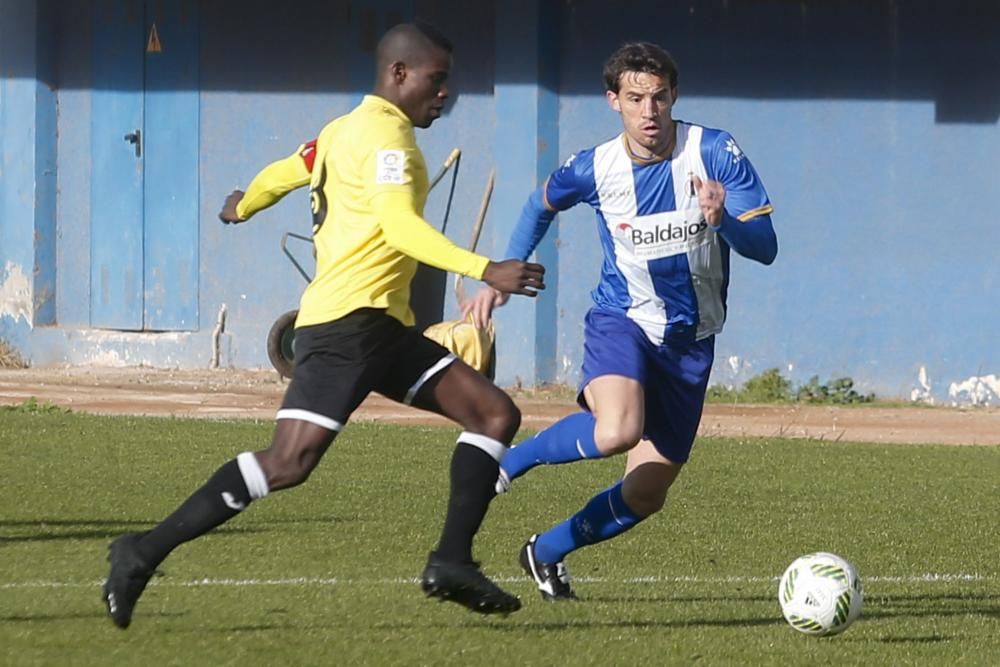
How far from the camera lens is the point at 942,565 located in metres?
8.30

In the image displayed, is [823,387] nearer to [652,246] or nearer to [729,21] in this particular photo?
[729,21]

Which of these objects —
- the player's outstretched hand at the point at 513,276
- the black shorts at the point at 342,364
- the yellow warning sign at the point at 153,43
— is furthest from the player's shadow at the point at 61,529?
the yellow warning sign at the point at 153,43

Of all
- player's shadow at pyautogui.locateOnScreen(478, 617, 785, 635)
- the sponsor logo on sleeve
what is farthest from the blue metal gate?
player's shadow at pyautogui.locateOnScreen(478, 617, 785, 635)

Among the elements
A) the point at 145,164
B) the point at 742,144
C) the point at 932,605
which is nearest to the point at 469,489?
the point at 932,605

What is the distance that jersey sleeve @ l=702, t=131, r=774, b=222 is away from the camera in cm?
680

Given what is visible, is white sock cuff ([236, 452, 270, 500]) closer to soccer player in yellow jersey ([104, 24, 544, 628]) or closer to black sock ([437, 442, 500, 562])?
soccer player in yellow jersey ([104, 24, 544, 628])

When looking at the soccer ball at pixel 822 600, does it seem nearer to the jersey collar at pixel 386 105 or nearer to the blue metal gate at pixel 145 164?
the jersey collar at pixel 386 105

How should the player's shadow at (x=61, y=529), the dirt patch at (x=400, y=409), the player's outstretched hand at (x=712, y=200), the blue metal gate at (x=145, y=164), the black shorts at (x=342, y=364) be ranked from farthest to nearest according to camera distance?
1. the blue metal gate at (x=145, y=164)
2. the dirt patch at (x=400, y=409)
3. the player's shadow at (x=61, y=529)
4. the player's outstretched hand at (x=712, y=200)
5. the black shorts at (x=342, y=364)

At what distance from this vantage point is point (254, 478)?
5.99m

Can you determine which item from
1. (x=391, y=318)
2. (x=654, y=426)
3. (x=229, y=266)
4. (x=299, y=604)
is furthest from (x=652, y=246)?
(x=229, y=266)

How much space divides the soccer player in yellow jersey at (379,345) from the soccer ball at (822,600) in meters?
0.88

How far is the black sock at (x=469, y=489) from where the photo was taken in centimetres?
622

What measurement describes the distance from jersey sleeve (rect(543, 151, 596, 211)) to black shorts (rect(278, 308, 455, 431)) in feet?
4.43

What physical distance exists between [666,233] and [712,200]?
27.0 inches
